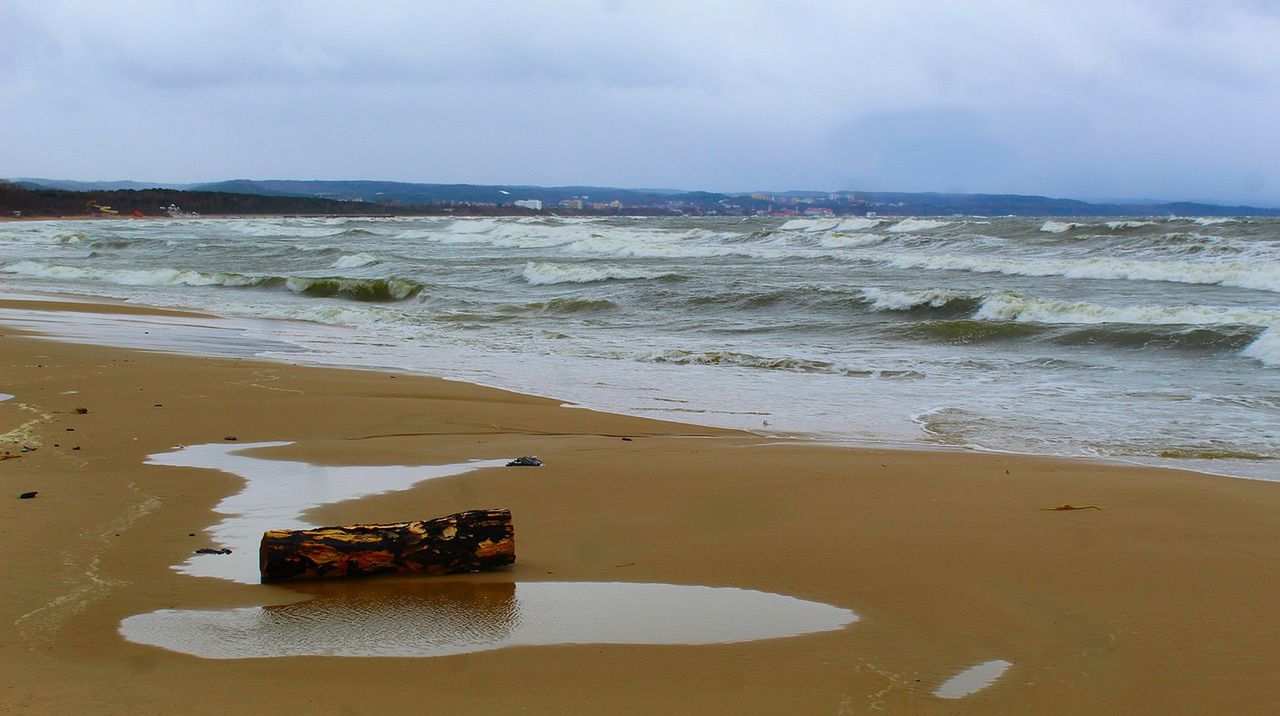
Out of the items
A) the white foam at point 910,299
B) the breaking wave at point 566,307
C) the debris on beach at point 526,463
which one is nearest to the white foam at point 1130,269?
the white foam at point 910,299

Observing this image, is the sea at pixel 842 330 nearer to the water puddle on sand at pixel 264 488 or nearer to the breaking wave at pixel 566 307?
the breaking wave at pixel 566 307

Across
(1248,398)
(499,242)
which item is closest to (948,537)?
(1248,398)

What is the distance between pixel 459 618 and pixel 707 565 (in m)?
1.10

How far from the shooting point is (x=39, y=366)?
9.80 meters

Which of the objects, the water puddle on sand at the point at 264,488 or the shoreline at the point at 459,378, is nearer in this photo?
the water puddle on sand at the point at 264,488

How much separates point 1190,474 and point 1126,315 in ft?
36.7

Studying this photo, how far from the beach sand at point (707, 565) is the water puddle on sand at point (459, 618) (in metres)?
0.08

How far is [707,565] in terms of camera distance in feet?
13.9

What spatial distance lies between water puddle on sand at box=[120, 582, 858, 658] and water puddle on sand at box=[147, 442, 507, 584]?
507 millimetres

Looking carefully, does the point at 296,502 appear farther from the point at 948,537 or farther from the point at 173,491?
the point at 948,537

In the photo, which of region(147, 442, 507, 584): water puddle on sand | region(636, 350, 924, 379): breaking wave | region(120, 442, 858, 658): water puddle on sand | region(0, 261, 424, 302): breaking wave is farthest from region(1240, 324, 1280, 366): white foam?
region(0, 261, 424, 302): breaking wave

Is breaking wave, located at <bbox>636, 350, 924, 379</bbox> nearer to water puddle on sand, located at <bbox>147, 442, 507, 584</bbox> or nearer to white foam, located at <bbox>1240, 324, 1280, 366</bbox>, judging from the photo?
white foam, located at <bbox>1240, 324, 1280, 366</bbox>

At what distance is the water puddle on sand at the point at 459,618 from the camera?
3.27 metres

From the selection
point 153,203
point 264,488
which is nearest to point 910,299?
point 264,488
